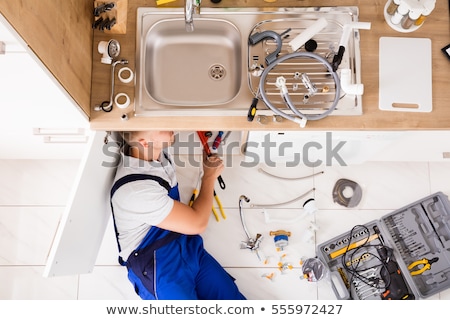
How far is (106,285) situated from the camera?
242cm

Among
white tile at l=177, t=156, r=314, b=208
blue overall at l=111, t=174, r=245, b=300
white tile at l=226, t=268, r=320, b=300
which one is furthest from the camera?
white tile at l=177, t=156, r=314, b=208

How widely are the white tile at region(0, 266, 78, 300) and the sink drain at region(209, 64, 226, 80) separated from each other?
1396mm

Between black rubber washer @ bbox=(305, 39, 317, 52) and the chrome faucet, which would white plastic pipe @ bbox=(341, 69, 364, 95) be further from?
the chrome faucet

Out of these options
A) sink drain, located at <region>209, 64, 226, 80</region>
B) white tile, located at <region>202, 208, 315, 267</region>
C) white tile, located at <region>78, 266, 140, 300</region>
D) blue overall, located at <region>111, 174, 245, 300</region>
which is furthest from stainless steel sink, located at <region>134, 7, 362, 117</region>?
white tile, located at <region>78, 266, 140, 300</region>

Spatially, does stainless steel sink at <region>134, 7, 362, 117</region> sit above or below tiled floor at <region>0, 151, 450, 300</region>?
above

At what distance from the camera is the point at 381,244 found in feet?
7.60

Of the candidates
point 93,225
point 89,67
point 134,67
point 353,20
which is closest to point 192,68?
point 134,67

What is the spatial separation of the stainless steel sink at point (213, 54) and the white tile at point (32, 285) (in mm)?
1266

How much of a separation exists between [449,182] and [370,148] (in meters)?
0.77

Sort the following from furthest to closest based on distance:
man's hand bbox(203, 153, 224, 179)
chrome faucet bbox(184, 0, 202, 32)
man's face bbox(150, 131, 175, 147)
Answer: man's hand bbox(203, 153, 224, 179) → man's face bbox(150, 131, 175, 147) → chrome faucet bbox(184, 0, 202, 32)

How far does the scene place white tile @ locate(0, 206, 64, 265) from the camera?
2.45 meters

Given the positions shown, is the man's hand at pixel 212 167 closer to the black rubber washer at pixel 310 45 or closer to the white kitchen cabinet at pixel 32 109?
the white kitchen cabinet at pixel 32 109

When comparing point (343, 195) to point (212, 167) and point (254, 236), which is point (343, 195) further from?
point (212, 167)

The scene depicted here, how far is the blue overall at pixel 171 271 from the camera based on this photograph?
81.6 inches
